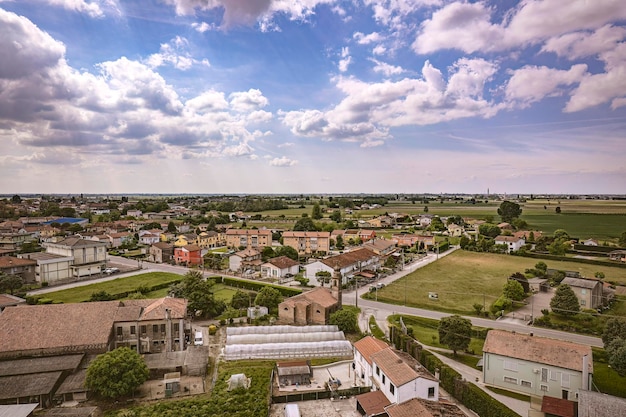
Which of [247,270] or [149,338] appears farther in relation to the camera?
[247,270]

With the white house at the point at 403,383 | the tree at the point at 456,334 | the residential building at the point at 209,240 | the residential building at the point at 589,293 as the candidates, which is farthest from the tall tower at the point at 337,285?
the residential building at the point at 209,240

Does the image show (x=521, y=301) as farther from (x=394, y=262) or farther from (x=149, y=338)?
(x=149, y=338)

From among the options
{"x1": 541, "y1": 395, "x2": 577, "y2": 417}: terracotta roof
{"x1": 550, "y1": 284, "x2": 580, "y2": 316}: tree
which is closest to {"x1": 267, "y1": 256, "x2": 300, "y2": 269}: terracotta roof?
{"x1": 550, "y1": 284, "x2": 580, "y2": 316}: tree

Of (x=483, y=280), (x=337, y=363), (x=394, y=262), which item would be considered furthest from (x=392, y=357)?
(x=394, y=262)

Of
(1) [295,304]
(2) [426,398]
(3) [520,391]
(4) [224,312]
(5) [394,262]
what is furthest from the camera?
(5) [394,262]

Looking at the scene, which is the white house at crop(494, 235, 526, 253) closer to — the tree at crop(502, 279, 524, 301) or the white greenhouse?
the tree at crop(502, 279, 524, 301)

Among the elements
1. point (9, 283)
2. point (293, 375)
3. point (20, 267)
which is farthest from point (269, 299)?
point (20, 267)
